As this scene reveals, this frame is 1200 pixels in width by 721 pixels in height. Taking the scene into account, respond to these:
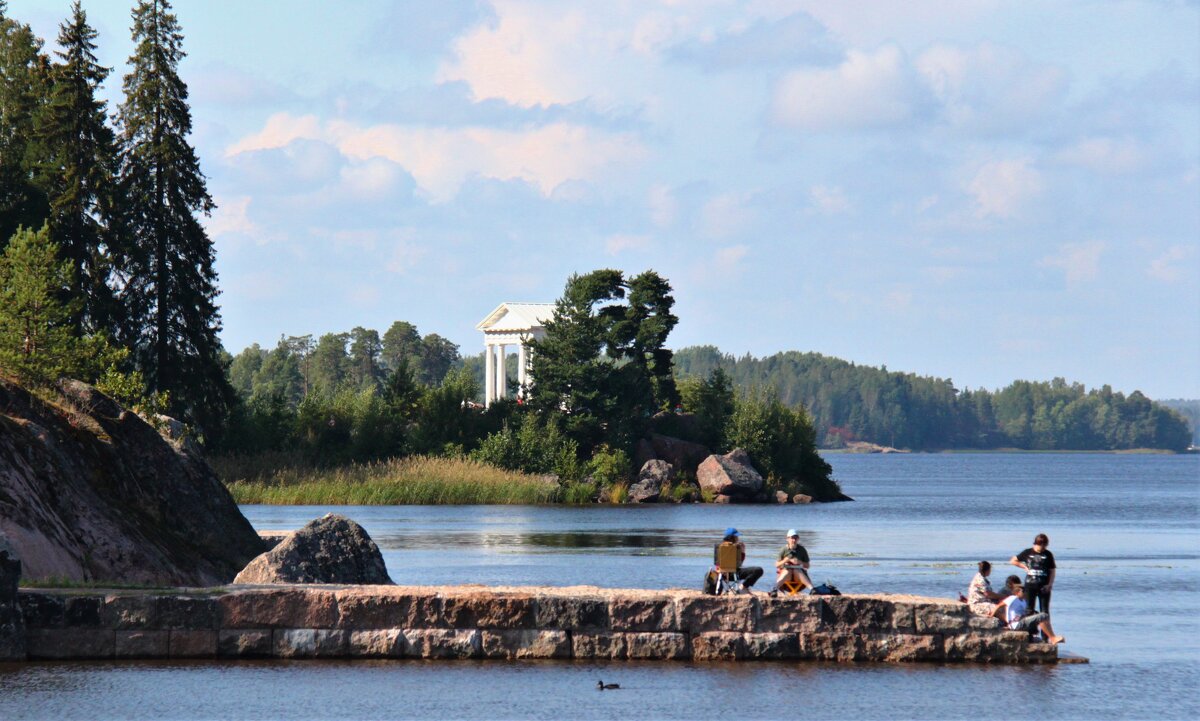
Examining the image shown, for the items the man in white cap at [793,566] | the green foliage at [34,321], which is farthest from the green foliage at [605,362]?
the man in white cap at [793,566]

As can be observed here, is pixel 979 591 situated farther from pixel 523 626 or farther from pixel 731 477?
pixel 731 477

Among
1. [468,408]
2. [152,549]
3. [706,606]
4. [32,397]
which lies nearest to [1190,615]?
[706,606]

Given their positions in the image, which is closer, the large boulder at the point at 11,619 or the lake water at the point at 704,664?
the lake water at the point at 704,664

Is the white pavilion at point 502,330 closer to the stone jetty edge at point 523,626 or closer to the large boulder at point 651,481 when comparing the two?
the large boulder at point 651,481

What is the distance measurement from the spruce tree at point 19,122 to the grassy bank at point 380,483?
605 inches

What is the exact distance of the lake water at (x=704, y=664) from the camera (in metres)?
17.9

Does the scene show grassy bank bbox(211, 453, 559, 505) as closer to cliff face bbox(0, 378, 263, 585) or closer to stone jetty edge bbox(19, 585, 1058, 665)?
cliff face bbox(0, 378, 263, 585)

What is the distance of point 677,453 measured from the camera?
8731 centimetres

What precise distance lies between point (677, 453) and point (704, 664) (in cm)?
6710

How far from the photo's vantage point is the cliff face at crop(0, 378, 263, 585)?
24.9 m

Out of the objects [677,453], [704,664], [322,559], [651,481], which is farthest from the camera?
[677,453]

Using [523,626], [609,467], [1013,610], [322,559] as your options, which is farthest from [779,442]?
[523,626]

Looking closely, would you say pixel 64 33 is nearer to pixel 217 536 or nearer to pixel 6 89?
pixel 6 89

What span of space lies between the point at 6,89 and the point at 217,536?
2044 inches
